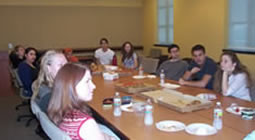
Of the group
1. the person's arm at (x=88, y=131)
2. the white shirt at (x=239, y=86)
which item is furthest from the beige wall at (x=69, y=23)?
the person's arm at (x=88, y=131)

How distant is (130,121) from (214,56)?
4448 millimetres

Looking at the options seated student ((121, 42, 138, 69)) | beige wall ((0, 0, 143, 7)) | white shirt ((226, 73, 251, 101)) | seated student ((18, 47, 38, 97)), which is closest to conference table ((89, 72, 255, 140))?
white shirt ((226, 73, 251, 101))

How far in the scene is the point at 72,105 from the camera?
1.56 meters

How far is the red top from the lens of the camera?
4.93 feet

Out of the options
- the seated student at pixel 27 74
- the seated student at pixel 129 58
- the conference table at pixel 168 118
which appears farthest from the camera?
the seated student at pixel 129 58

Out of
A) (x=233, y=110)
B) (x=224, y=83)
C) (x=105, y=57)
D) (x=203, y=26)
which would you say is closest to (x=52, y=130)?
(x=233, y=110)

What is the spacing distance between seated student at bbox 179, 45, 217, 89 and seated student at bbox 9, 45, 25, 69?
3.93 m

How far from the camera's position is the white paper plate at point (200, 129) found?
1.75 m

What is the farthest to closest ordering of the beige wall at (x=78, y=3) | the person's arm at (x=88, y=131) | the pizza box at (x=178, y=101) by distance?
the beige wall at (x=78, y=3) < the pizza box at (x=178, y=101) < the person's arm at (x=88, y=131)

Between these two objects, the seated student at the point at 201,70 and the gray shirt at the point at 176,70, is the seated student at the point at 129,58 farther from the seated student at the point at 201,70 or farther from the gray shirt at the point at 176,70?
the seated student at the point at 201,70

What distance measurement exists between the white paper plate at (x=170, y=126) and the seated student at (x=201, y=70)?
4.61ft

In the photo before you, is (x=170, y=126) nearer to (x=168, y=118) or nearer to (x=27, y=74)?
(x=168, y=118)

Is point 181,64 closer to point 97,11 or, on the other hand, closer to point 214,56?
Answer: point 214,56

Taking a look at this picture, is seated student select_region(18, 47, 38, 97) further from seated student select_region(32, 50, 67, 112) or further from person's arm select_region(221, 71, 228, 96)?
person's arm select_region(221, 71, 228, 96)
